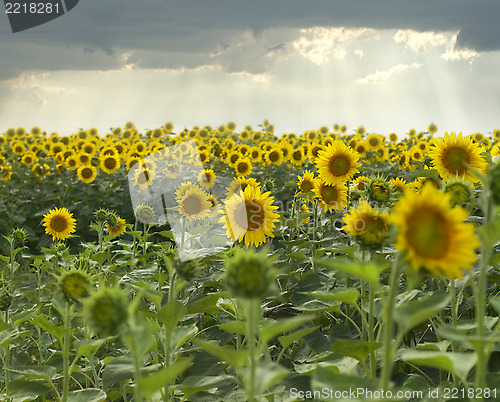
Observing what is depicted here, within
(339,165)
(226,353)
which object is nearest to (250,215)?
(339,165)

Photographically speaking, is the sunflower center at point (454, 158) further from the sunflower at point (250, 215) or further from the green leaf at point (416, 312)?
the green leaf at point (416, 312)

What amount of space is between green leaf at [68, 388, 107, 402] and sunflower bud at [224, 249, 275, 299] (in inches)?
40.6

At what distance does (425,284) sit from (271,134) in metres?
12.1

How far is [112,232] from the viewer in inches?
224

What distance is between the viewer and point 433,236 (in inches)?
45.3

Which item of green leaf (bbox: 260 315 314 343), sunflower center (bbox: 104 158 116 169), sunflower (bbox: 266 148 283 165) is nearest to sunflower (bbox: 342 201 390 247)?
green leaf (bbox: 260 315 314 343)

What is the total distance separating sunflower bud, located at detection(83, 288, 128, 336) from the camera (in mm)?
1249

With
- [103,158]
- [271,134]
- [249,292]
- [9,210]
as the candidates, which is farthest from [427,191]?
[271,134]

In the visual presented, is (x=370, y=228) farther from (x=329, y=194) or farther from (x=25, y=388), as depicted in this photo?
(x=329, y=194)

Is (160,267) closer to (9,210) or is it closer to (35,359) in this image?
(35,359)

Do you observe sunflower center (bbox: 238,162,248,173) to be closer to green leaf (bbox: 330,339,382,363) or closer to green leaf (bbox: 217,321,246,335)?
green leaf (bbox: 217,321,246,335)

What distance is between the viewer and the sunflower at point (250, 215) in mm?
3193

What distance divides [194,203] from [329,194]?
999 millimetres

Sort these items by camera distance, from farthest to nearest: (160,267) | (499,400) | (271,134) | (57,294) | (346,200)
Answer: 1. (271,134)
2. (346,200)
3. (160,267)
4. (57,294)
5. (499,400)
